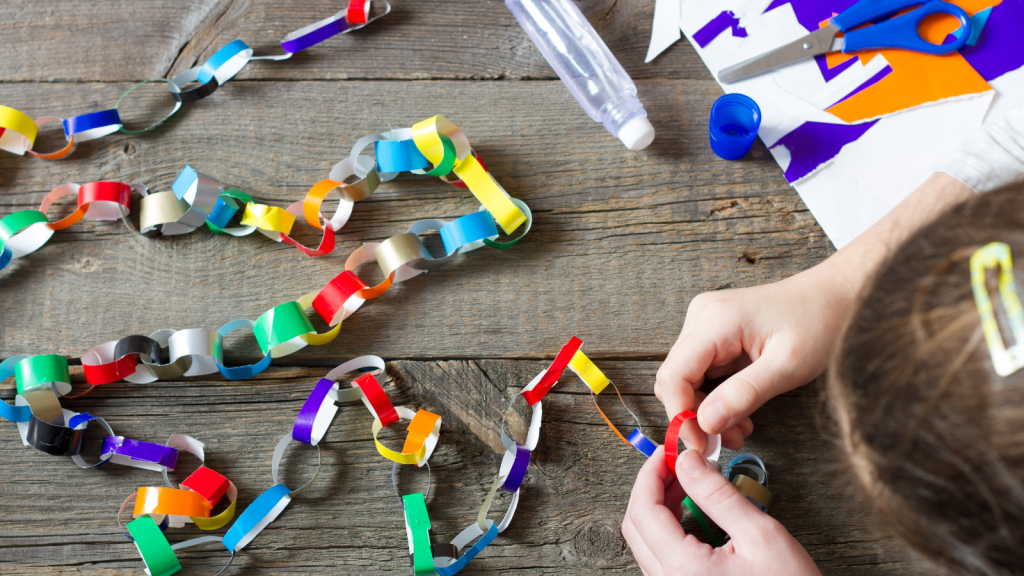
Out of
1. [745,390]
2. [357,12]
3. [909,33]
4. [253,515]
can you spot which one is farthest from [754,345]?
[357,12]

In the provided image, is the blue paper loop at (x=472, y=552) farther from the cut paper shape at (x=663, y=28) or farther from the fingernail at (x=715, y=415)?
the cut paper shape at (x=663, y=28)

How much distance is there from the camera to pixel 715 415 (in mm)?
Answer: 598

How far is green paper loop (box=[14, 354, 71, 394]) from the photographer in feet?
2.41

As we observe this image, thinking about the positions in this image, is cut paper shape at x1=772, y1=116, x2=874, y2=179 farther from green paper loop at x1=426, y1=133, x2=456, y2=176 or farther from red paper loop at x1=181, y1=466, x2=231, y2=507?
red paper loop at x1=181, y1=466, x2=231, y2=507

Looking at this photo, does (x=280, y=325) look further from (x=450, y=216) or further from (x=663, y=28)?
(x=663, y=28)

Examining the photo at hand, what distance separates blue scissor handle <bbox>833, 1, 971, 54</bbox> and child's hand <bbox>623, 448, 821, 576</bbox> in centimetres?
61

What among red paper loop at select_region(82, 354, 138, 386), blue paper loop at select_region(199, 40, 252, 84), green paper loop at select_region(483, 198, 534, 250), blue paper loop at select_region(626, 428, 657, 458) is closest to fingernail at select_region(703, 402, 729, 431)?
blue paper loop at select_region(626, 428, 657, 458)

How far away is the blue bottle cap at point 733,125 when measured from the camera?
2.50 feet

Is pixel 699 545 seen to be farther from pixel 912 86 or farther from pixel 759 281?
pixel 912 86

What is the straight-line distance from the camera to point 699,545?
59 centimetres

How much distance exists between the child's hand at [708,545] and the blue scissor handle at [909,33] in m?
0.61

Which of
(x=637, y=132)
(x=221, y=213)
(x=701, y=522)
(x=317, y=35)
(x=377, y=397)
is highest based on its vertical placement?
(x=317, y=35)

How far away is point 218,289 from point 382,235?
9.0 inches

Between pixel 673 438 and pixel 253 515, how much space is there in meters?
0.49
